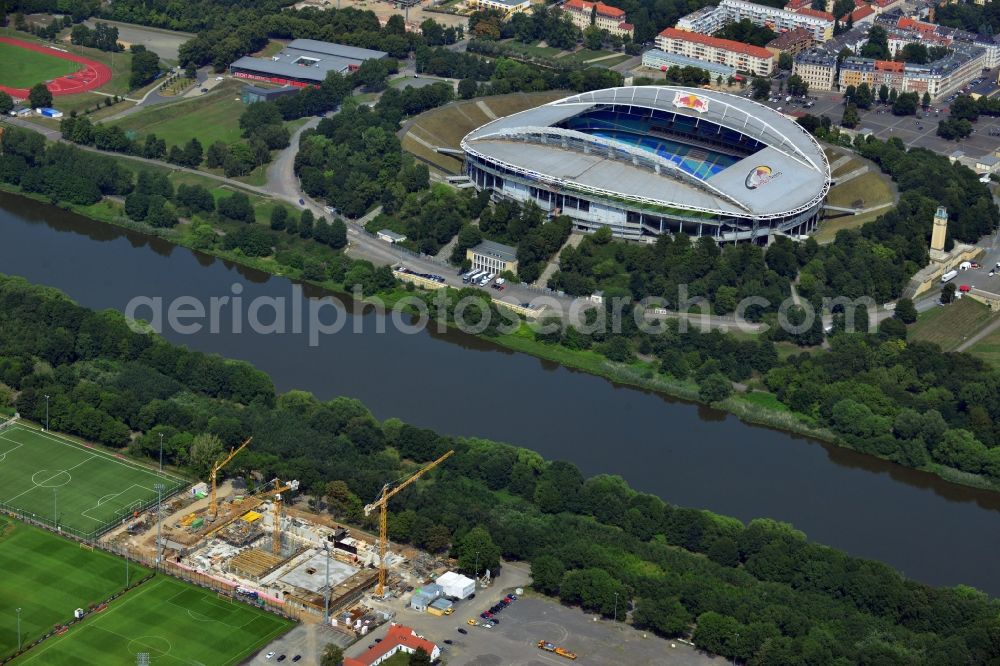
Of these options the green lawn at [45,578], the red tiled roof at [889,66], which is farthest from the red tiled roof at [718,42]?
the green lawn at [45,578]

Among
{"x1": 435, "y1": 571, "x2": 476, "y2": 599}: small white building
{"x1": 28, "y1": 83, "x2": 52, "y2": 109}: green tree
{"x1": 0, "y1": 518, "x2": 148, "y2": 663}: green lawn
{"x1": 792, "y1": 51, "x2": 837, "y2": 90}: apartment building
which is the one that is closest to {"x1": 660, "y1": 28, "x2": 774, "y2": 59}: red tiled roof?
{"x1": 792, "y1": 51, "x2": 837, "y2": 90}: apartment building

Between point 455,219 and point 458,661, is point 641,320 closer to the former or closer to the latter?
point 455,219

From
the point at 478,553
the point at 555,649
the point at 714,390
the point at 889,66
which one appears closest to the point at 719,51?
→ the point at 889,66

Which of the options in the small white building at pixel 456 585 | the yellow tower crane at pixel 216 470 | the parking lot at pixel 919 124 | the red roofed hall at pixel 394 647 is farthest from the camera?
the parking lot at pixel 919 124

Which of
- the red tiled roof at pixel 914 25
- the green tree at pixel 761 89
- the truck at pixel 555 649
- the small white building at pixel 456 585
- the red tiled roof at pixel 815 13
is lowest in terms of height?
the truck at pixel 555 649

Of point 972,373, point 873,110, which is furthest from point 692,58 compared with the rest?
point 972,373

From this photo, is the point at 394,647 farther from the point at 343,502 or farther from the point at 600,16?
the point at 600,16

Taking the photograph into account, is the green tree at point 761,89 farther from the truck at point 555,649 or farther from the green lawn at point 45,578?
the green lawn at point 45,578

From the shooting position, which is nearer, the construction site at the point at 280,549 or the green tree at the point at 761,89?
the construction site at the point at 280,549
